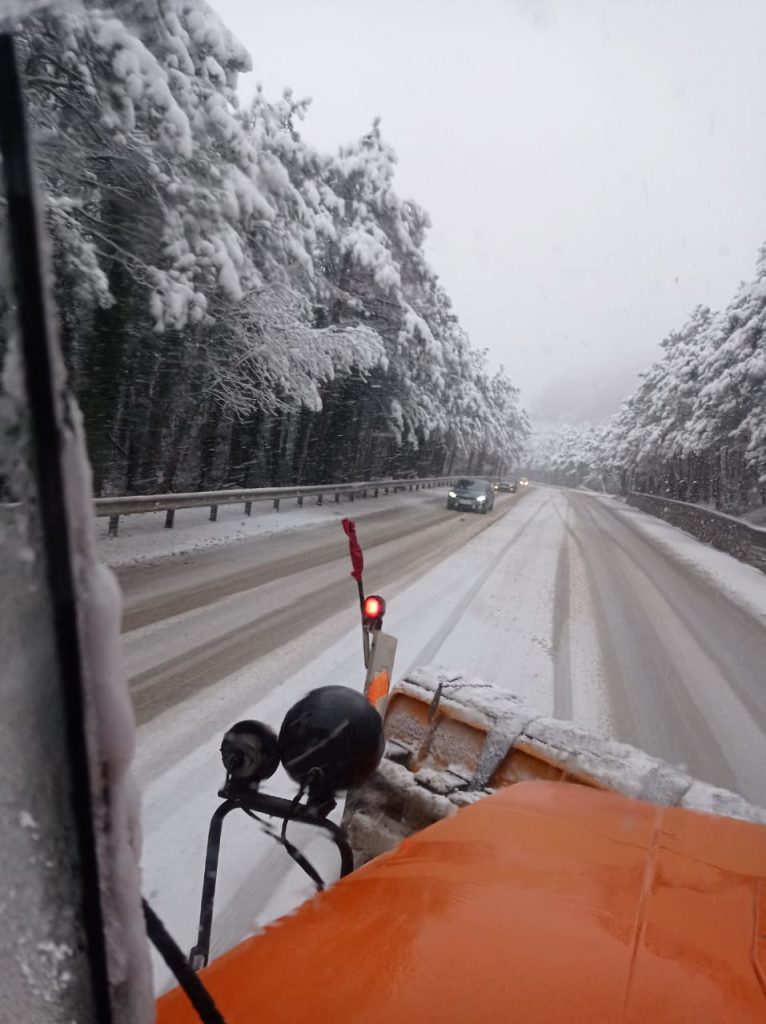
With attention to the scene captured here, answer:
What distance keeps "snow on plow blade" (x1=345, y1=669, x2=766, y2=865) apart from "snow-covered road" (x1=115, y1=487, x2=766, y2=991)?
75 cm

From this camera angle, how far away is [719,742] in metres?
5.32

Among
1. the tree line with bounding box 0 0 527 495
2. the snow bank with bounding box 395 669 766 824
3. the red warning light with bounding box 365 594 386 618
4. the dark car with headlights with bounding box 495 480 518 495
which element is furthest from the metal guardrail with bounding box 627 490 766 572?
the dark car with headlights with bounding box 495 480 518 495

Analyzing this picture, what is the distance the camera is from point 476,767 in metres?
2.79

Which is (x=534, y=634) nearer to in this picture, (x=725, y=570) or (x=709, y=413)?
(x=725, y=570)

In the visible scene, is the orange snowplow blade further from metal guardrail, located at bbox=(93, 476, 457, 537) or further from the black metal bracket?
metal guardrail, located at bbox=(93, 476, 457, 537)

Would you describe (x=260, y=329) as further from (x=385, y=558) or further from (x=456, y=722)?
(x=456, y=722)

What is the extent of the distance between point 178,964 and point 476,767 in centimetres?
226

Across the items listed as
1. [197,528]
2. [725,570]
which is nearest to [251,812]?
[197,528]

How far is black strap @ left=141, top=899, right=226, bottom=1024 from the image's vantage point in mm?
724

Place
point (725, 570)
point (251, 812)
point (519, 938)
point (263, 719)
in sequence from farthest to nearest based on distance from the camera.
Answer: point (725, 570)
point (263, 719)
point (251, 812)
point (519, 938)

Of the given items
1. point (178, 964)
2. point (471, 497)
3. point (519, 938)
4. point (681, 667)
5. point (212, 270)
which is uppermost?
point (212, 270)

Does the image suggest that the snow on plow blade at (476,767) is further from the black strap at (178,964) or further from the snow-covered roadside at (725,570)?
the snow-covered roadside at (725,570)

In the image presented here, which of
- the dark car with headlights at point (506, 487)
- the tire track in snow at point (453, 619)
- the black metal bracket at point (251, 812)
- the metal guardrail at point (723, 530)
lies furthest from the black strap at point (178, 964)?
the dark car with headlights at point (506, 487)

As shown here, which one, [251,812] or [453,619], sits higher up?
[251,812]
